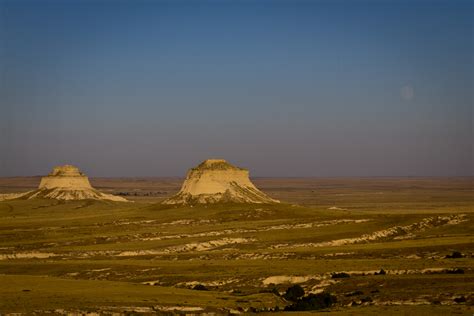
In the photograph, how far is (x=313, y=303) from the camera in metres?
37.5

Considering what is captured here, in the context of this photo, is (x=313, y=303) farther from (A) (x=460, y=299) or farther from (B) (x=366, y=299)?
(A) (x=460, y=299)

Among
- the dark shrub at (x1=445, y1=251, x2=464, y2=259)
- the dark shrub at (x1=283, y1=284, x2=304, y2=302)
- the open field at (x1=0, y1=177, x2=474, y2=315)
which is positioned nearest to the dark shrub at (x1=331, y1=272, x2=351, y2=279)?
the open field at (x1=0, y1=177, x2=474, y2=315)

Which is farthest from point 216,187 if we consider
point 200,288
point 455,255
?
point 200,288

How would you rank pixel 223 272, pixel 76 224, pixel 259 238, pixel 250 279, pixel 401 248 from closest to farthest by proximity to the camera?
pixel 250 279 < pixel 223 272 < pixel 401 248 < pixel 259 238 < pixel 76 224

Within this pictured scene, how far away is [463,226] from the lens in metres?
81.7

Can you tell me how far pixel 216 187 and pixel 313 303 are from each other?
80.3m

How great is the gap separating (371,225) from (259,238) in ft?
48.8

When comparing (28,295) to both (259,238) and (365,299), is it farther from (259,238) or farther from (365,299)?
(259,238)

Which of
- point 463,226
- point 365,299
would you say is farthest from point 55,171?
point 365,299

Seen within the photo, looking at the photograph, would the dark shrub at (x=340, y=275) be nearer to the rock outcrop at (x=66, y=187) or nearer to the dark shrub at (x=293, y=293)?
the dark shrub at (x=293, y=293)

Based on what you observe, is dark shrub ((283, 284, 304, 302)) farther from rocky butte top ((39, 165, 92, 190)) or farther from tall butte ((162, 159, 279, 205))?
rocky butte top ((39, 165, 92, 190))

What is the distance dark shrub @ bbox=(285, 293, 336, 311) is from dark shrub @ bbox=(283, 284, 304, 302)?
1535 mm

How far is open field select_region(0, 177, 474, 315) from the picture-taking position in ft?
126

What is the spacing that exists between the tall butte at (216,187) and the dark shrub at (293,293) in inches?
2780
